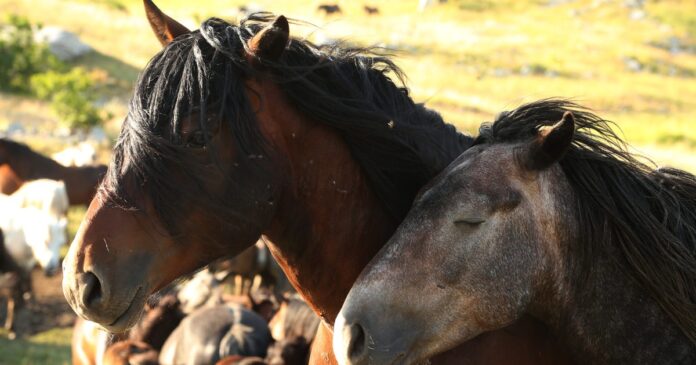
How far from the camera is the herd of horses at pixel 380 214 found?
306cm

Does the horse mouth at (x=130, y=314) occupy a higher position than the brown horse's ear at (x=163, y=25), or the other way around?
the brown horse's ear at (x=163, y=25)

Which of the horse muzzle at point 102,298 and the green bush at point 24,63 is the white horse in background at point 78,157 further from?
the horse muzzle at point 102,298

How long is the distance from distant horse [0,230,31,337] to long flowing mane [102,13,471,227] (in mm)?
10213

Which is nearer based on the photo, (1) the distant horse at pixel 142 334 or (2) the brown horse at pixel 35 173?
(1) the distant horse at pixel 142 334

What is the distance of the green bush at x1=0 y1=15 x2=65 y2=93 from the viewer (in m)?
39.1

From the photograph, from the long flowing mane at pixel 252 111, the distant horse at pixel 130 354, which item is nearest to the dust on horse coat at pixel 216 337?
the distant horse at pixel 130 354

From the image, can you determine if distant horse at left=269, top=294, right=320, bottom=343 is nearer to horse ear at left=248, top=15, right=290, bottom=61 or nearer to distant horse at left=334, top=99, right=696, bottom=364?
distant horse at left=334, top=99, right=696, bottom=364

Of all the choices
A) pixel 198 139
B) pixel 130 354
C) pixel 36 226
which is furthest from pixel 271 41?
pixel 36 226

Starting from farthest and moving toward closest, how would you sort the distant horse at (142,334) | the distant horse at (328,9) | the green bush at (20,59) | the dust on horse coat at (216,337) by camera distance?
the distant horse at (328,9) < the green bush at (20,59) < the distant horse at (142,334) < the dust on horse coat at (216,337)

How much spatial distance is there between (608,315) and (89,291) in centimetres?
183

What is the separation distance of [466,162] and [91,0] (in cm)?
6270

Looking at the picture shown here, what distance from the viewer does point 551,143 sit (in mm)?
3121

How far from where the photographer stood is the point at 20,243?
522 inches

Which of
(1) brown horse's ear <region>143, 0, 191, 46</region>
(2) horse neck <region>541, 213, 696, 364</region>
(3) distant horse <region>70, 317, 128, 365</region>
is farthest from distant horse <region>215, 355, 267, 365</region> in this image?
(2) horse neck <region>541, 213, 696, 364</region>
